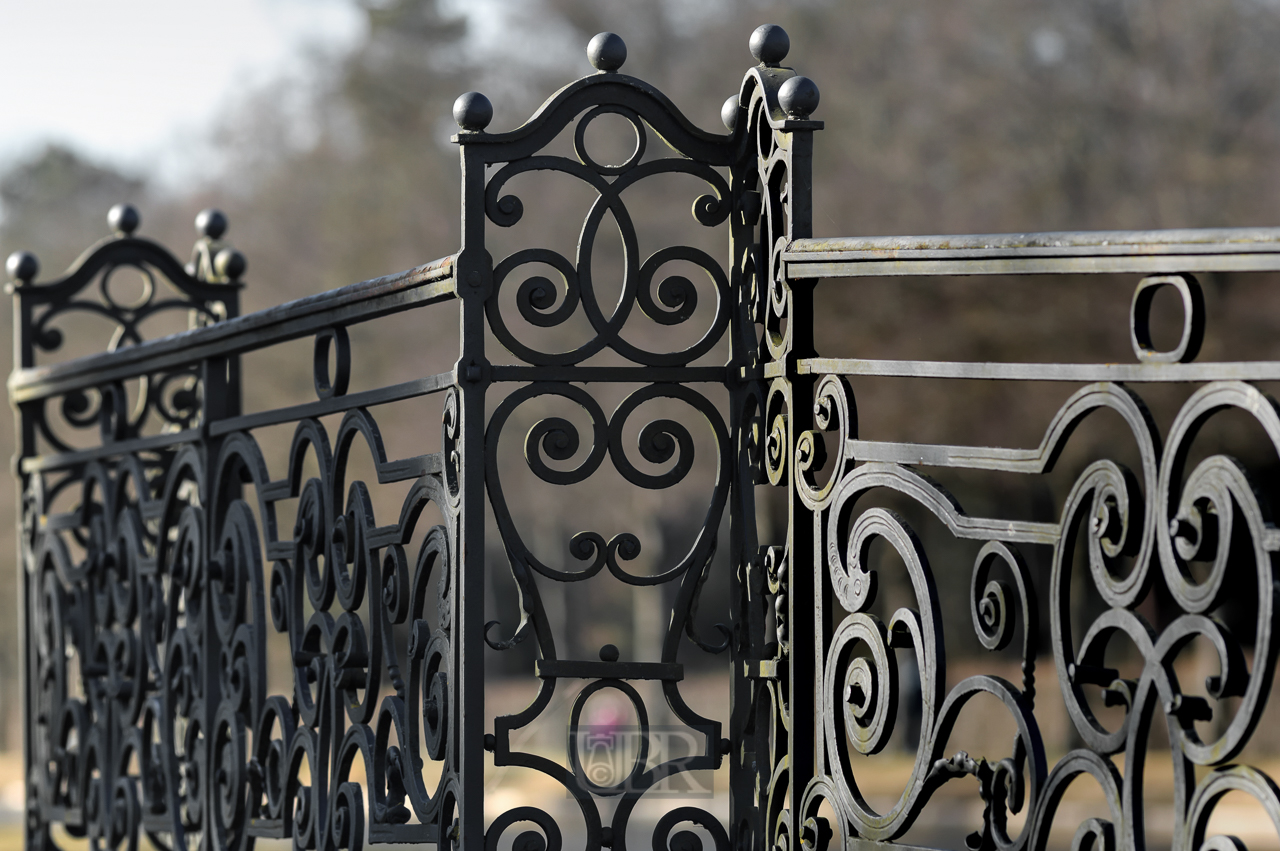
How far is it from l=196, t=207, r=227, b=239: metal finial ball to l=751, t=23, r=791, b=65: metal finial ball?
3013 mm

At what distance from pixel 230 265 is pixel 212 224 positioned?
0.52 feet

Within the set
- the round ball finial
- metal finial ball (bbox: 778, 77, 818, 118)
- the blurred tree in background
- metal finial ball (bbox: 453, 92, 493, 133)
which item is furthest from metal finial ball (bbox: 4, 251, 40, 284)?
the blurred tree in background

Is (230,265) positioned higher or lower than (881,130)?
lower

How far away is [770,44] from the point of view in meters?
2.92

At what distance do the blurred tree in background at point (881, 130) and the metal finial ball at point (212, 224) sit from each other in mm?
10388

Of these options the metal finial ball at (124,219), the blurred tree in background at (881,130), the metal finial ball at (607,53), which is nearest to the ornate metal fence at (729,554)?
the metal finial ball at (607,53)

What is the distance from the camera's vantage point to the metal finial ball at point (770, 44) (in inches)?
115

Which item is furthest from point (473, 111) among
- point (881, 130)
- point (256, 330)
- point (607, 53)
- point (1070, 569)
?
point (881, 130)

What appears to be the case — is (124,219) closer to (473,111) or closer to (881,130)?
(473,111)

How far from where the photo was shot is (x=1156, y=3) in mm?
19672

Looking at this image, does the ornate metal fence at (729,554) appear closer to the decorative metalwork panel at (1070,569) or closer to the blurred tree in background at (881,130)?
the decorative metalwork panel at (1070,569)

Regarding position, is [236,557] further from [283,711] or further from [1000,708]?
[1000,708]

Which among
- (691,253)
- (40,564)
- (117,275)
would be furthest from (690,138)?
(117,275)

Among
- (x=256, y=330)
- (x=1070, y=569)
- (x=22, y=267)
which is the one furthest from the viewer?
(x=22, y=267)
